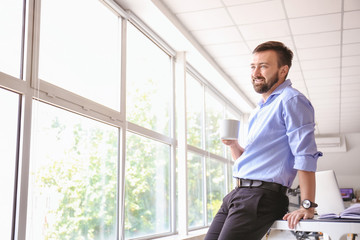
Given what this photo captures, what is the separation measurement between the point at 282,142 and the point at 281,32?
397 cm

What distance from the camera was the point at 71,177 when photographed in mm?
3494

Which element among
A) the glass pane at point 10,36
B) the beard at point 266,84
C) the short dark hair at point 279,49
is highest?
the glass pane at point 10,36

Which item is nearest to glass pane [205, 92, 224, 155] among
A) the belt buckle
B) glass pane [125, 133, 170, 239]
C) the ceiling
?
the ceiling

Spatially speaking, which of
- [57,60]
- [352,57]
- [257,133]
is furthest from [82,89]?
[352,57]

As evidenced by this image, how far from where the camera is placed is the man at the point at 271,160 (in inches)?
62.4

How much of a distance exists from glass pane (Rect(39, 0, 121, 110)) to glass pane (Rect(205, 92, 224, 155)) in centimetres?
344

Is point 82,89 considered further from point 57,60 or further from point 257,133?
point 257,133

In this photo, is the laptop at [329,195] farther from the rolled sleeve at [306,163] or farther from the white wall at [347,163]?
the white wall at [347,163]

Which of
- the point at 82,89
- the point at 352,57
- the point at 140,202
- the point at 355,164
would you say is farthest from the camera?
the point at 355,164

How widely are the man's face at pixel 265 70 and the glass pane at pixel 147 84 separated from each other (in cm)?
295

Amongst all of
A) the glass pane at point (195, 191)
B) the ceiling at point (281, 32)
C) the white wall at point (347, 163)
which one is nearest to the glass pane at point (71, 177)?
the ceiling at point (281, 32)

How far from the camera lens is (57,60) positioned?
133 inches

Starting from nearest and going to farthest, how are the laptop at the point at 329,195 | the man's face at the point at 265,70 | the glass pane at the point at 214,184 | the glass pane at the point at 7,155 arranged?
the man's face at the point at 265,70, the glass pane at the point at 7,155, the laptop at the point at 329,195, the glass pane at the point at 214,184

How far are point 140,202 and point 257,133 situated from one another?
3252mm
